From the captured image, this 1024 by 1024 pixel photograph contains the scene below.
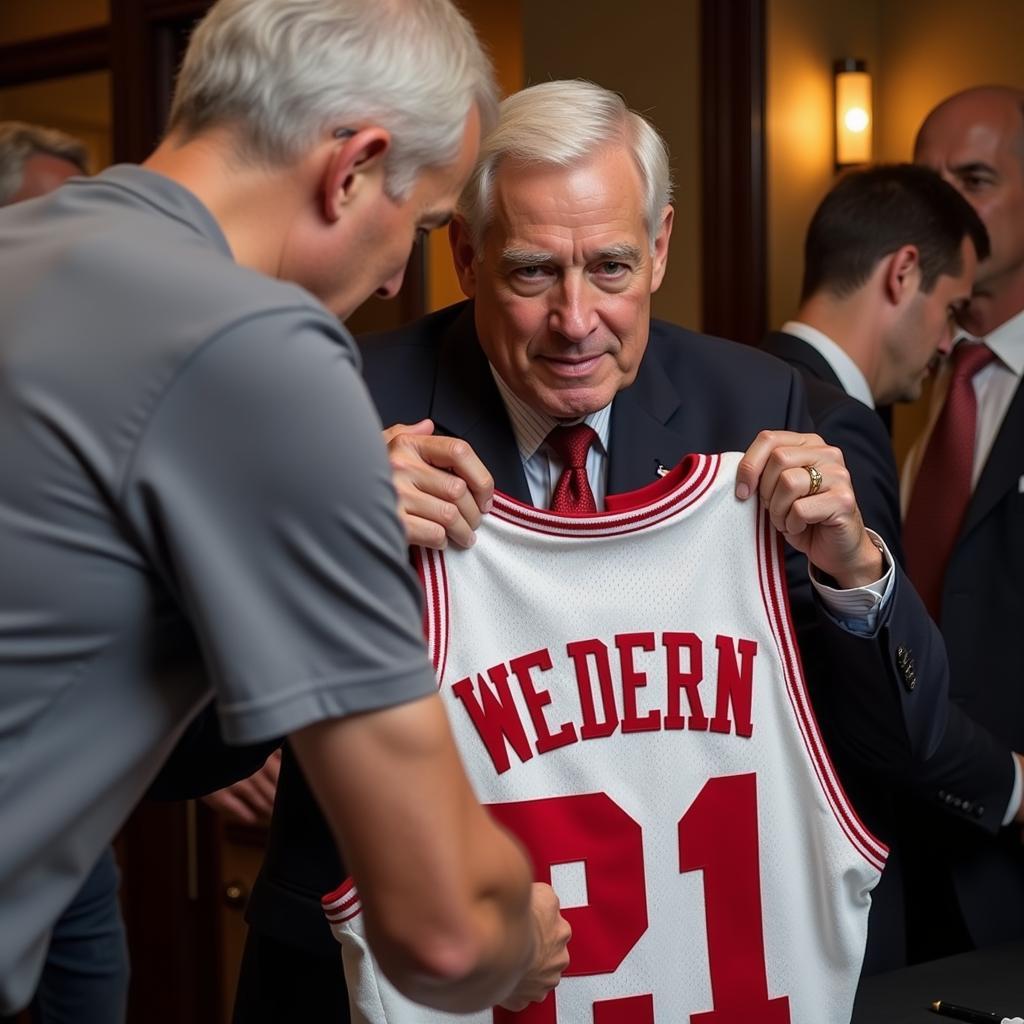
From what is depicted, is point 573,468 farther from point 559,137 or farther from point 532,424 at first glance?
point 559,137

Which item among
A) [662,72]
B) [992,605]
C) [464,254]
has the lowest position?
[992,605]

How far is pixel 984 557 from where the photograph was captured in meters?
2.30

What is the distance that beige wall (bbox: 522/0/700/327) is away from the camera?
3098mm

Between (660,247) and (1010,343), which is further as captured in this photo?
(1010,343)

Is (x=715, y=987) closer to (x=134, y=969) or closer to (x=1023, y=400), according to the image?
(x=1023, y=400)

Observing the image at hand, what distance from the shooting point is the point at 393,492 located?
90 centimetres

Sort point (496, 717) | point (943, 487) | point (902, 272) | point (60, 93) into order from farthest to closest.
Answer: point (60, 93) < point (902, 272) < point (943, 487) < point (496, 717)

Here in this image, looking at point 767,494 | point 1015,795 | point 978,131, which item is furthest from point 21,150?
point 1015,795

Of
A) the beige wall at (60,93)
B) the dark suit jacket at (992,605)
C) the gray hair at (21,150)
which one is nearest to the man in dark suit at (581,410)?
the dark suit jacket at (992,605)

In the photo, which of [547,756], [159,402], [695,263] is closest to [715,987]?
[547,756]

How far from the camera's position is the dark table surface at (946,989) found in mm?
1536

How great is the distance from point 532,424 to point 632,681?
0.38m

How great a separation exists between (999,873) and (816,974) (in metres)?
0.77

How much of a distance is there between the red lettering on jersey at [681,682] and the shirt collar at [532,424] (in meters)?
0.31
